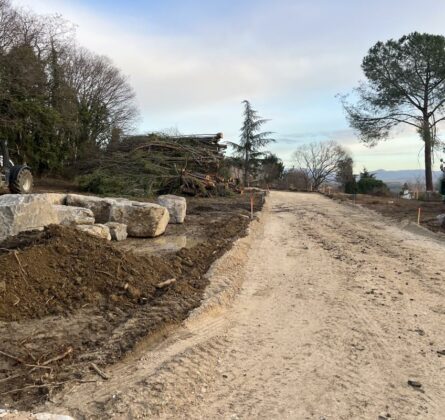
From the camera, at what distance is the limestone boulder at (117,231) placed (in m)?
10.3

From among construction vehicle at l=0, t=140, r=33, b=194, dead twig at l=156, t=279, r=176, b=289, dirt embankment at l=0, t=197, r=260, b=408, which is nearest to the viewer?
dirt embankment at l=0, t=197, r=260, b=408

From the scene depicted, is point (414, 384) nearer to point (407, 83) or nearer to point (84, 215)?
point (84, 215)

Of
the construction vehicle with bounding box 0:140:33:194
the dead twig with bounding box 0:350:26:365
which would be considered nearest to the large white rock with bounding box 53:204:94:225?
the construction vehicle with bounding box 0:140:33:194

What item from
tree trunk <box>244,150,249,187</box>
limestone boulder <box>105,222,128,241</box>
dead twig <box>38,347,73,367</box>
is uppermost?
tree trunk <box>244,150,249,187</box>

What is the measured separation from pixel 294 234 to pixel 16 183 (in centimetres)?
813

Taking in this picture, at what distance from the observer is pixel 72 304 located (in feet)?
18.9

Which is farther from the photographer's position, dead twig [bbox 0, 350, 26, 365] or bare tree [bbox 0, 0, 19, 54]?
bare tree [bbox 0, 0, 19, 54]

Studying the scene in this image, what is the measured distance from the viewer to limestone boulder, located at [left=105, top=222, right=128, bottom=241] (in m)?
10.3

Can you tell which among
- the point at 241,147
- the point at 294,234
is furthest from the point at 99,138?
the point at 294,234

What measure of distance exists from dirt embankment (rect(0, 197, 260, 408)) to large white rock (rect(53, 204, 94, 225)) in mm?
2284

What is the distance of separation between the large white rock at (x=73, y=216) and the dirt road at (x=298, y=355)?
3265 mm

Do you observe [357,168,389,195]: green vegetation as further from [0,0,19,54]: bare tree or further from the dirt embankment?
the dirt embankment

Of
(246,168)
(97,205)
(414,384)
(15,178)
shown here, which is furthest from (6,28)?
(246,168)

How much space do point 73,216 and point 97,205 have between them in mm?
1622
